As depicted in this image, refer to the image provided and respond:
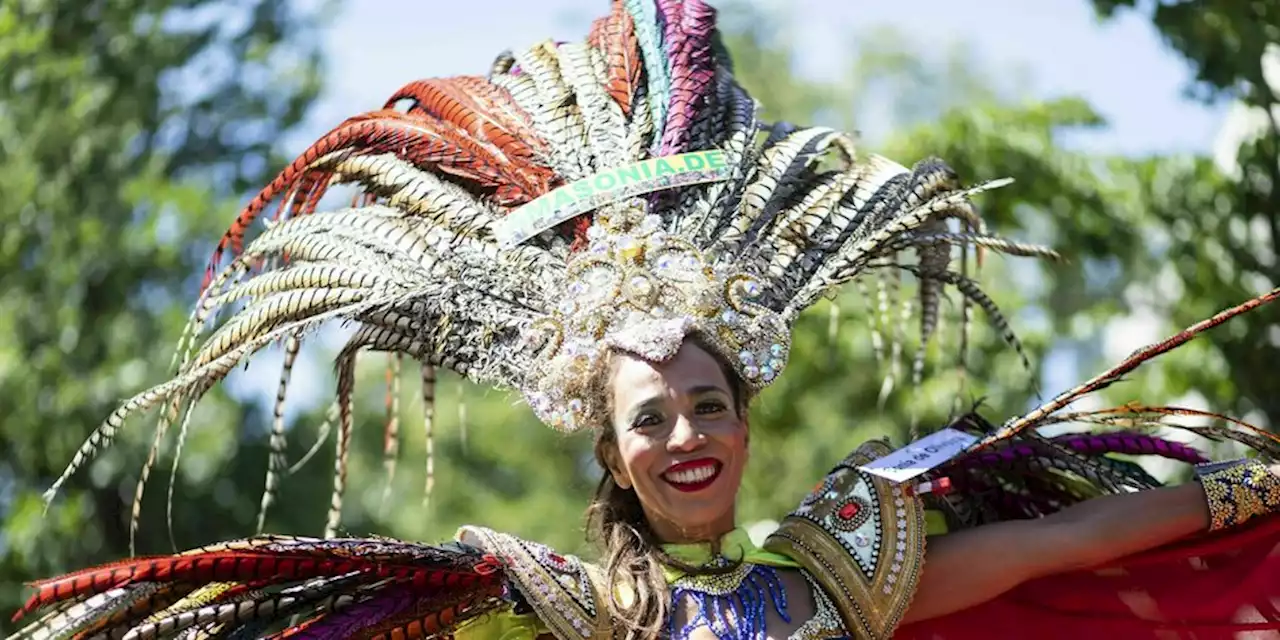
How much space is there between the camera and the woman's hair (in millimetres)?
3418

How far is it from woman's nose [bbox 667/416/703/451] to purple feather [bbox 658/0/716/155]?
703mm

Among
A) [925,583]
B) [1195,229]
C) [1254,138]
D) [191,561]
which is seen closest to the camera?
[191,561]

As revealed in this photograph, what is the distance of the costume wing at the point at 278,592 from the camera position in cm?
307

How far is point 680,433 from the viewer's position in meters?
3.46

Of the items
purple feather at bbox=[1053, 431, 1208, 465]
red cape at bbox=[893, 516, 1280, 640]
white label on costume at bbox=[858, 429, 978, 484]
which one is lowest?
red cape at bbox=[893, 516, 1280, 640]

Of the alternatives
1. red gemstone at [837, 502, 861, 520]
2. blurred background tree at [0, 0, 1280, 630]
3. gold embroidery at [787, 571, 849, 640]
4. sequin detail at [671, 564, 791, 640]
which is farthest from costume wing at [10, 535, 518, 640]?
blurred background tree at [0, 0, 1280, 630]

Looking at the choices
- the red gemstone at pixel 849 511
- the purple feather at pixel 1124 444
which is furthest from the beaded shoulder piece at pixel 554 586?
the purple feather at pixel 1124 444

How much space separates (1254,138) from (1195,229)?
2.03 feet

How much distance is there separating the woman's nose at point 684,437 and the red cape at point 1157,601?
70 centimetres

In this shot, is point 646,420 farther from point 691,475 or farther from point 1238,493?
point 1238,493

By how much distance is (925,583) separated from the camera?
142 inches

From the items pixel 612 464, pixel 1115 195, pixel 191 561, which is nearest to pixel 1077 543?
pixel 612 464

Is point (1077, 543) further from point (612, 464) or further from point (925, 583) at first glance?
point (612, 464)

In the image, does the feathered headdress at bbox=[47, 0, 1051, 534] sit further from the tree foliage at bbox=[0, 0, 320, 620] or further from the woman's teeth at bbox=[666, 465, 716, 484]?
the tree foliage at bbox=[0, 0, 320, 620]
